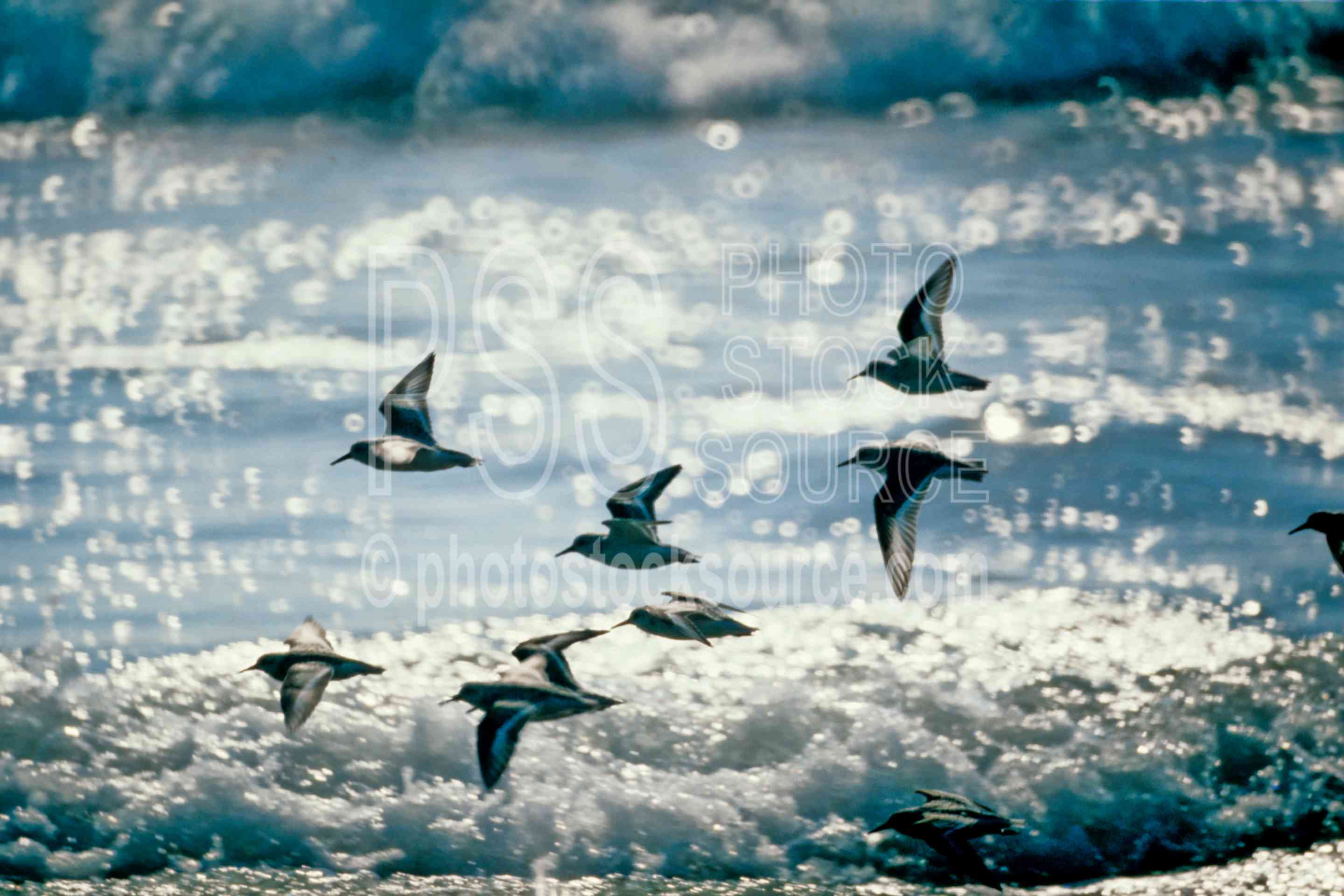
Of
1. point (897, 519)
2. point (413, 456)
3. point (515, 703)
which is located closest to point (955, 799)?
point (897, 519)

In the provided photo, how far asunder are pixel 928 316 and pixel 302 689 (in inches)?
174

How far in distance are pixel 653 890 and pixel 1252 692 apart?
545cm

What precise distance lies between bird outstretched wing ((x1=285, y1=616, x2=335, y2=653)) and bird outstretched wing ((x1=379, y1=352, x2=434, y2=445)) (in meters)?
1.40

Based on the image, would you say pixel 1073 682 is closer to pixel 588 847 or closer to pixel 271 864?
pixel 588 847

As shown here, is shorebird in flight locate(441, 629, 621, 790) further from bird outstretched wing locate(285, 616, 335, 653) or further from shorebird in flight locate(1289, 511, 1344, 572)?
shorebird in flight locate(1289, 511, 1344, 572)

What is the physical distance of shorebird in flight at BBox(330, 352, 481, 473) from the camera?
253 inches

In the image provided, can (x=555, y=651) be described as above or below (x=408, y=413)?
below

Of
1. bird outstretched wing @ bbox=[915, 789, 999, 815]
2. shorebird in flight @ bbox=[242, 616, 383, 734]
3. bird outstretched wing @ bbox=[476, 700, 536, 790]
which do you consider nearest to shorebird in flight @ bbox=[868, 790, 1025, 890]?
bird outstretched wing @ bbox=[915, 789, 999, 815]

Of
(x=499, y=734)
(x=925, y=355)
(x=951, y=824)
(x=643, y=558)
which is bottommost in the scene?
(x=951, y=824)

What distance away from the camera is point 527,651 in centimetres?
640

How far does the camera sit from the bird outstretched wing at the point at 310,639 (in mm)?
6520

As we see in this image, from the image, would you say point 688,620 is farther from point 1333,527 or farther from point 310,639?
point 1333,527

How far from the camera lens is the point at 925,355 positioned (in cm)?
646

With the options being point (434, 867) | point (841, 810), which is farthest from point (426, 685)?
point (841, 810)
